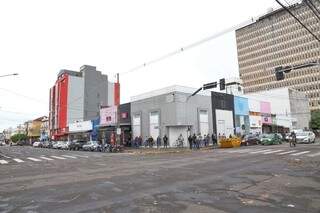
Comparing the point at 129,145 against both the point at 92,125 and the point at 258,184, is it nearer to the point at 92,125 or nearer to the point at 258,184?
the point at 92,125

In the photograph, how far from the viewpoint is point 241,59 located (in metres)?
120

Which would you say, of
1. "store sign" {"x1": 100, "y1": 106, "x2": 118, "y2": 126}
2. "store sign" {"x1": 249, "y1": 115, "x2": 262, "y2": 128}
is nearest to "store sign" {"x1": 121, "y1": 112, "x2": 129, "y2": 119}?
"store sign" {"x1": 100, "y1": 106, "x2": 118, "y2": 126}

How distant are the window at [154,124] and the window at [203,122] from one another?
6.24 m

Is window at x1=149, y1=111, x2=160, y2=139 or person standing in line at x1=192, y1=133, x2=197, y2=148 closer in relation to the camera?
person standing in line at x1=192, y1=133, x2=197, y2=148

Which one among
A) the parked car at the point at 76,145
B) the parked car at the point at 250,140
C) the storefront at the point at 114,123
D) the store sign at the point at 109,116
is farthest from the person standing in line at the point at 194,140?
the parked car at the point at 76,145

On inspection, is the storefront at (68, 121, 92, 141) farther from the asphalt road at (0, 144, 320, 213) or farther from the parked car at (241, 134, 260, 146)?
the asphalt road at (0, 144, 320, 213)

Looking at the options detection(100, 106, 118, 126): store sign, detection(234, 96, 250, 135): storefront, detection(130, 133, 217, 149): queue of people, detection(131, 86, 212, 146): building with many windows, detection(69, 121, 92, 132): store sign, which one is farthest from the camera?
detection(69, 121, 92, 132): store sign

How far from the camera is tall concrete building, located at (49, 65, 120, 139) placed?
290ft

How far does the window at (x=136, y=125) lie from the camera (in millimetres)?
48941

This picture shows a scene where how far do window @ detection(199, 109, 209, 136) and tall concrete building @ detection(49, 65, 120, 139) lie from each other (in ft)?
149

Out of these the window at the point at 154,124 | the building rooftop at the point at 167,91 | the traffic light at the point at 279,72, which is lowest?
the window at the point at 154,124

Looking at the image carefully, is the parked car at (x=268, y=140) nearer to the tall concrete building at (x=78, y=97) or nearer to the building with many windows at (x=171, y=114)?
the building with many windows at (x=171, y=114)

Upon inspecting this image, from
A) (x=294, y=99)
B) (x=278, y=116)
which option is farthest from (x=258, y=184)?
(x=294, y=99)

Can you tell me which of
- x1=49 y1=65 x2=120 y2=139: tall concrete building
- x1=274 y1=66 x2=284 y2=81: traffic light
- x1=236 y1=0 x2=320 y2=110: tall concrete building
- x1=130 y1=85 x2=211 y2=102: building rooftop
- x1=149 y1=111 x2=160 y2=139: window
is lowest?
x1=149 y1=111 x2=160 y2=139: window
